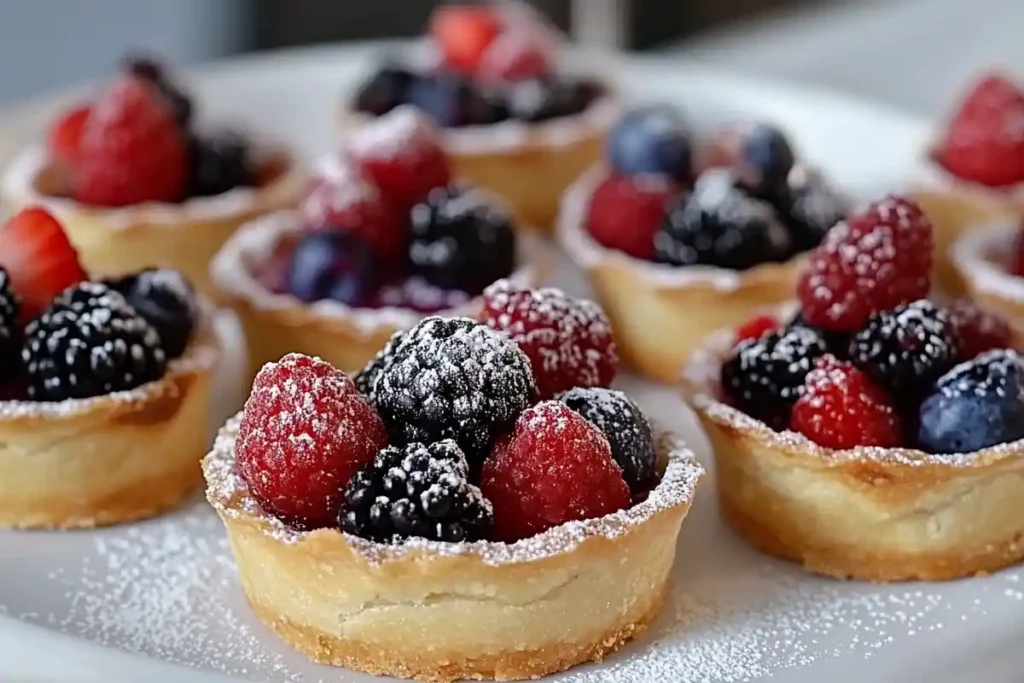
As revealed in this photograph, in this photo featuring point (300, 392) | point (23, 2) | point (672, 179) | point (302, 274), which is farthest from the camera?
point (23, 2)

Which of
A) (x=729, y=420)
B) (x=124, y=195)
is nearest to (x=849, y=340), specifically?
(x=729, y=420)

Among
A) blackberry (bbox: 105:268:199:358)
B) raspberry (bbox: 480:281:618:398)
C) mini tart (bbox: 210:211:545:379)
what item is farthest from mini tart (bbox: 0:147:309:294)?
raspberry (bbox: 480:281:618:398)

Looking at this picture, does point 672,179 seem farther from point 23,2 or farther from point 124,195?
point 23,2

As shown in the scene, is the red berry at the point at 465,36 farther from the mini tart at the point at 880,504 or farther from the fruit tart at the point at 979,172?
the mini tart at the point at 880,504

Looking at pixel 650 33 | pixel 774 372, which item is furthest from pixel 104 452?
pixel 650 33

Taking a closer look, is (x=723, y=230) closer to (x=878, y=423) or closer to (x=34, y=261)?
(x=878, y=423)

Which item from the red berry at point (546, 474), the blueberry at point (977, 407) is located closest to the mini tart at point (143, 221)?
the red berry at point (546, 474)

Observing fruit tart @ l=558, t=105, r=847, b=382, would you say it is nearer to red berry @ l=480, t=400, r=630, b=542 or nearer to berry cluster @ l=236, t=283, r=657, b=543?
berry cluster @ l=236, t=283, r=657, b=543
